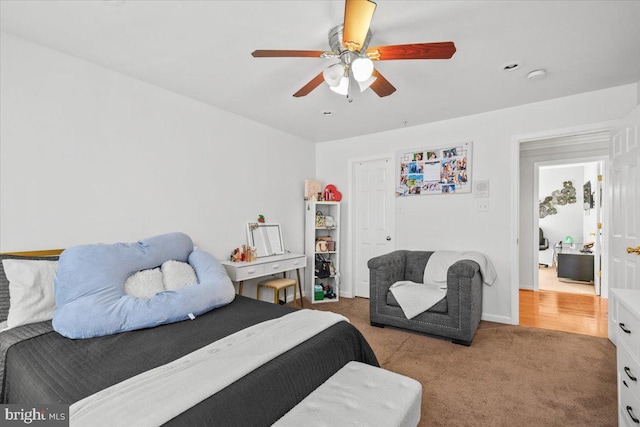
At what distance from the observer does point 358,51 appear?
1.86m

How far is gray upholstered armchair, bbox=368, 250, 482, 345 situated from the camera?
2822 mm

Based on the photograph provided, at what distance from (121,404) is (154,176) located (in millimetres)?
2221

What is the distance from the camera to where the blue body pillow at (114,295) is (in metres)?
1.69

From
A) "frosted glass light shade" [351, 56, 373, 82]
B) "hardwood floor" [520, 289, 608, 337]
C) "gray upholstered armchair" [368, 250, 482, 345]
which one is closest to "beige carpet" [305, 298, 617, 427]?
"gray upholstered armchair" [368, 250, 482, 345]

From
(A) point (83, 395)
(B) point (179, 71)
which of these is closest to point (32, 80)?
(B) point (179, 71)

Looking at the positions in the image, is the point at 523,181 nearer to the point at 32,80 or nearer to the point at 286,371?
the point at 286,371

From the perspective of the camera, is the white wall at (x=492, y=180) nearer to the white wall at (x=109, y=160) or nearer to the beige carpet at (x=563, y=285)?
the white wall at (x=109, y=160)

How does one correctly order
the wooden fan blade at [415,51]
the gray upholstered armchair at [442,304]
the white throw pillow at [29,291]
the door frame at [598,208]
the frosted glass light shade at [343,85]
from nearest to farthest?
the wooden fan blade at [415,51] → the white throw pillow at [29,291] → the frosted glass light shade at [343,85] → the gray upholstered armchair at [442,304] → the door frame at [598,208]

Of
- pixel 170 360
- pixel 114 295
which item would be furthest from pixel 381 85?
pixel 114 295

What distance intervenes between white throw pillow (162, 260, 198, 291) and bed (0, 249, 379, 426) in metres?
0.34

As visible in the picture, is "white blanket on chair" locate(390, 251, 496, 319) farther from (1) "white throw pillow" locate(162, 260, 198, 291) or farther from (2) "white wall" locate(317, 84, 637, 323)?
(1) "white throw pillow" locate(162, 260, 198, 291)

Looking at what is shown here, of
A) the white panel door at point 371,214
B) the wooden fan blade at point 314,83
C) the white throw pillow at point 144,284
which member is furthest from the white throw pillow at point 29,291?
the white panel door at point 371,214

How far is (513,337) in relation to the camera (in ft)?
9.91

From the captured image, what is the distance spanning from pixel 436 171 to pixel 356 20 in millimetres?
2645
